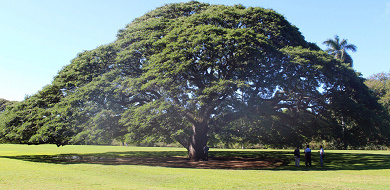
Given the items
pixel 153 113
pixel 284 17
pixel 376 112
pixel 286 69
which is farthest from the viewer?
pixel 284 17

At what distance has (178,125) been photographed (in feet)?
75.4

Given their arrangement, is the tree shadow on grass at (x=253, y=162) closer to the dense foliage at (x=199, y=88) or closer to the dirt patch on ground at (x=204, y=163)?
the dirt patch on ground at (x=204, y=163)

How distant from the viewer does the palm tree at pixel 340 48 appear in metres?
58.9

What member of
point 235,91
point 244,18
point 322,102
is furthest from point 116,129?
point 322,102

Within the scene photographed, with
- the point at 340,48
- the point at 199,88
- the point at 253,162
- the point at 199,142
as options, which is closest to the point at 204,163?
the point at 199,142

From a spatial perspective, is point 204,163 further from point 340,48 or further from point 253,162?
point 340,48

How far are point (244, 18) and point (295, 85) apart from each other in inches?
285

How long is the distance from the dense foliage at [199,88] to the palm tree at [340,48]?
39550 millimetres

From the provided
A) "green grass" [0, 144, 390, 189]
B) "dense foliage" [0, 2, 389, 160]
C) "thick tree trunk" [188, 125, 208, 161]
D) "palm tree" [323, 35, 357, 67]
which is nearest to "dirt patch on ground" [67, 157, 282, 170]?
"thick tree trunk" [188, 125, 208, 161]

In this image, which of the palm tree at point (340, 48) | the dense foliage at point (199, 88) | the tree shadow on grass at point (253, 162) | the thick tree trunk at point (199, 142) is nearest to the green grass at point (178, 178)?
the tree shadow on grass at point (253, 162)

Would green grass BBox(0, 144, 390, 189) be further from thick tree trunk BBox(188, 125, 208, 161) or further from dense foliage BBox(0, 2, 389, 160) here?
thick tree trunk BBox(188, 125, 208, 161)

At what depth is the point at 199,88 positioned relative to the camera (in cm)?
2209

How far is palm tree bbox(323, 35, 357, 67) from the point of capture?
5891 cm

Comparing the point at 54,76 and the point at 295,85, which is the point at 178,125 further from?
the point at 54,76
